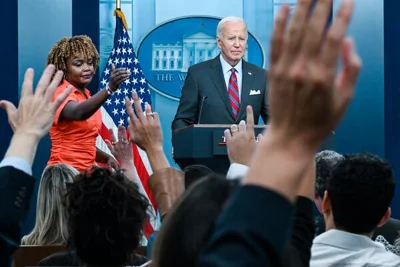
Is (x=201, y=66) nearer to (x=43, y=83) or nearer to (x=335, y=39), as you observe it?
(x=43, y=83)

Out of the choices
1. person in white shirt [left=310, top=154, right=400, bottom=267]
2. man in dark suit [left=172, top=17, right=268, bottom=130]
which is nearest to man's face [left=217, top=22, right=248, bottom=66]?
man in dark suit [left=172, top=17, right=268, bottom=130]

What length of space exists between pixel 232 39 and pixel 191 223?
13.8 feet

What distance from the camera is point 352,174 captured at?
1.99 metres

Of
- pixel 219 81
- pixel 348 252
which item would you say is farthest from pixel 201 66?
pixel 348 252

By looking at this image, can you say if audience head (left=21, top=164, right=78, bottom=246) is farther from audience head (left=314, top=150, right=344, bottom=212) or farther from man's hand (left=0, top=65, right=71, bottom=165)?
man's hand (left=0, top=65, right=71, bottom=165)

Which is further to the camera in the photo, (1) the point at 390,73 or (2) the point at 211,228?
(1) the point at 390,73

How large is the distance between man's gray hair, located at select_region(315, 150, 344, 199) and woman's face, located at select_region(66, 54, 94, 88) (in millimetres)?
2046

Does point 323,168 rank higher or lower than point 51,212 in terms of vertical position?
higher

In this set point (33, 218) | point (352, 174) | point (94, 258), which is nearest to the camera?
point (94, 258)

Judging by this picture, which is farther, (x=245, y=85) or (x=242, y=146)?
(x=245, y=85)

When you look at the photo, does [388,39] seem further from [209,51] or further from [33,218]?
[33,218]

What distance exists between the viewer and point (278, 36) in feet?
2.47

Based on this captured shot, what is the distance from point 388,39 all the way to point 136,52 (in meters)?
1.88

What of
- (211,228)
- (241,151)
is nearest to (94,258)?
(241,151)
